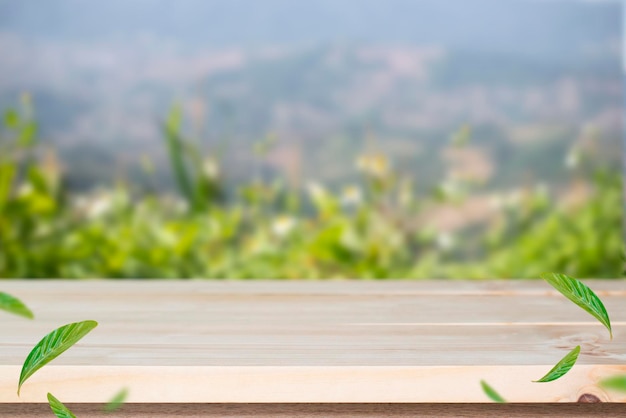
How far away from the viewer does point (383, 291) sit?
4.00 feet

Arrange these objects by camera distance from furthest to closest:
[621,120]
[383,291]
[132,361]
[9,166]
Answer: [621,120] → [9,166] → [383,291] → [132,361]

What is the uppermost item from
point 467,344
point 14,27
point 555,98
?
point 555,98

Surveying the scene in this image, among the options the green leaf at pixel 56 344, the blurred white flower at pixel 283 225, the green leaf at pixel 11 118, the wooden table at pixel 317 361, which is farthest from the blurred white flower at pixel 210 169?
the green leaf at pixel 56 344

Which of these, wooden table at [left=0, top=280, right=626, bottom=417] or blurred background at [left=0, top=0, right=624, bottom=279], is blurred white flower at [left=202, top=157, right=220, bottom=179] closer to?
blurred background at [left=0, top=0, right=624, bottom=279]

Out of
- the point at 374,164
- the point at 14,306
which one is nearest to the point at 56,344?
the point at 14,306

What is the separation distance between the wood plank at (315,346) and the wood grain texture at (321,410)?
27mm

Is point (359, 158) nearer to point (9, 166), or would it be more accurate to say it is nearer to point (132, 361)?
point (9, 166)

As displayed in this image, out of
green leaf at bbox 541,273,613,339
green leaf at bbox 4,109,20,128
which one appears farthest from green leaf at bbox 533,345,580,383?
green leaf at bbox 4,109,20,128

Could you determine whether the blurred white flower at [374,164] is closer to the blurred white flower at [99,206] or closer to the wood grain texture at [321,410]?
the blurred white flower at [99,206]

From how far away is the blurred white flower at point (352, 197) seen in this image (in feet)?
7.23

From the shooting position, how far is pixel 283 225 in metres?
2.18

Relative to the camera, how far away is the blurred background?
219 cm

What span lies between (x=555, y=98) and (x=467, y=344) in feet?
5.51

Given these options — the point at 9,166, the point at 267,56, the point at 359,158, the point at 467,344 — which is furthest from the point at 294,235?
the point at 467,344
